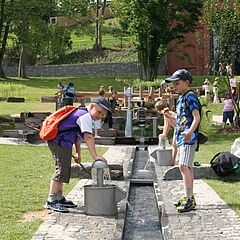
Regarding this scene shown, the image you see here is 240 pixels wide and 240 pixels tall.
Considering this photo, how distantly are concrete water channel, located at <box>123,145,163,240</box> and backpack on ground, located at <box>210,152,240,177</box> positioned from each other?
115 centimetres

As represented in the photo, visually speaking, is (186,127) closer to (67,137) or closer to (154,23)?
(67,137)

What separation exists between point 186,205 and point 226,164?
2438 millimetres

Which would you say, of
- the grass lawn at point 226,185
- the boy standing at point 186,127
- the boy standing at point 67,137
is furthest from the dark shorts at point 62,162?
the grass lawn at point 226,185

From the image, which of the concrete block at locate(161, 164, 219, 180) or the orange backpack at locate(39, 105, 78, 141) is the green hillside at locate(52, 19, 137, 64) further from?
the orange backpack at locate(39, 105, 78, 141)

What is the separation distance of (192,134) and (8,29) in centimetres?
1753

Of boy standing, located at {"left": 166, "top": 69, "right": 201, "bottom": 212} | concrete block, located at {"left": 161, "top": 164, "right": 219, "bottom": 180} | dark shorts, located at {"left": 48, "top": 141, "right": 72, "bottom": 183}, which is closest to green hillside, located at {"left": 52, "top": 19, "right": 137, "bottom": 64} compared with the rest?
concrete block, located at {"left": 161, "top": 164, "right": 219, "bottom": 180}

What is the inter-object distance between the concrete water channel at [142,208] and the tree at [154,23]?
2465 centimetres

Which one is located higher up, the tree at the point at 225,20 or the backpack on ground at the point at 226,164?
the tree at the point at 225,20

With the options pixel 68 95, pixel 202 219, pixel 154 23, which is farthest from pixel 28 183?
pixel 154 23

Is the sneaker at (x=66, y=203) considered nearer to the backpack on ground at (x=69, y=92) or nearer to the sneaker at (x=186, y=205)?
the sneaker at (x=186, y=205)

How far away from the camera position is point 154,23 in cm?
3762

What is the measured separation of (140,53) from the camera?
40.5 meters

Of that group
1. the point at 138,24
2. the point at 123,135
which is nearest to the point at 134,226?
the point at 123,135

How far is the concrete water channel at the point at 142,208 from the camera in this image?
7602mm
